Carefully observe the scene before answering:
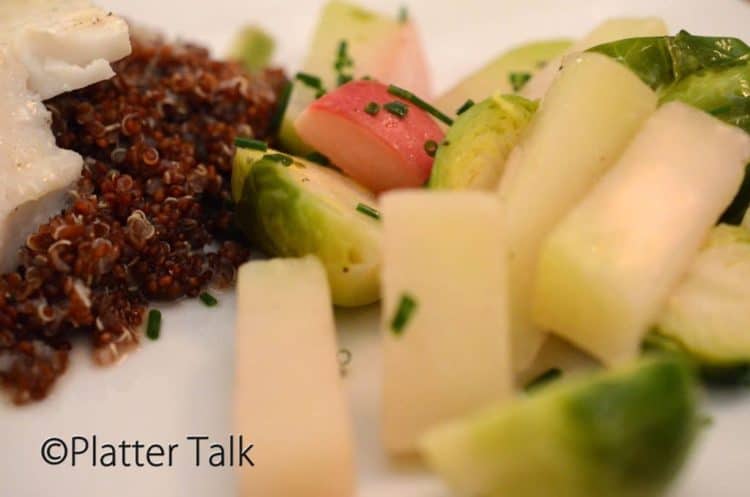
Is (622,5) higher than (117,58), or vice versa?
(622,5)

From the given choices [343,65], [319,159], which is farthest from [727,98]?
[343,65]

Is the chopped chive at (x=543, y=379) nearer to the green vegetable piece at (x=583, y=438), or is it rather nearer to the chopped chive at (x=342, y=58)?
the green vegetable piece at (x=583, y=438)

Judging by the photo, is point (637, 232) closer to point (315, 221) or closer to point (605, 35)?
point (315, 221)

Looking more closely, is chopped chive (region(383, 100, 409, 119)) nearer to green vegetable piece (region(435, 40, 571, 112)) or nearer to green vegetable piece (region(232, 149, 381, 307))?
green vegetable piece (region(232, 149, 381, 307))

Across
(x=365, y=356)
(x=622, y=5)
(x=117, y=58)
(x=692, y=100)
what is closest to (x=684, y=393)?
(x=365, y=356)

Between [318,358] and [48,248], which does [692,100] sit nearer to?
[318,358]

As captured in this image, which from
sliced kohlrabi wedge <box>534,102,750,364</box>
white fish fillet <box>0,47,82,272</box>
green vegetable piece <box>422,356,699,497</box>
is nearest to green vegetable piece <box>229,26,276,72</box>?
white fish fillet <box>0,47,82,272</box>
